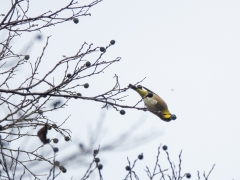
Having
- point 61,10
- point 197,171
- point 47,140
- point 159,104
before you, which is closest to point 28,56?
point 61,10

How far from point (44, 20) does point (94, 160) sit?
162cm

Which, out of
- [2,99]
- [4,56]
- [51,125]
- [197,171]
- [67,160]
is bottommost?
[67,160]

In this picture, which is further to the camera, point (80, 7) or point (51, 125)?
point (80, 7)

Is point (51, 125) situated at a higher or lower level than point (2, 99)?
lower

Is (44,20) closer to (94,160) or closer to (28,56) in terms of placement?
(28,56)

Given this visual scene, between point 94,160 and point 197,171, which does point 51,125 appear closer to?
point 94,160

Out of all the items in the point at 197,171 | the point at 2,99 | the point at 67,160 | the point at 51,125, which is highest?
the point at 2,99

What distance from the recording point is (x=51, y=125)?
16.7 ft

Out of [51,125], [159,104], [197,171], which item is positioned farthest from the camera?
[159,104]

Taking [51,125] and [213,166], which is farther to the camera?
[213,166]

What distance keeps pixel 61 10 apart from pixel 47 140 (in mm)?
1632

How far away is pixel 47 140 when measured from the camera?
459 cm

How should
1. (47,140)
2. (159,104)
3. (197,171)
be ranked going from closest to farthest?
1. (47,140)
2. (197,171)
3. (159,104)

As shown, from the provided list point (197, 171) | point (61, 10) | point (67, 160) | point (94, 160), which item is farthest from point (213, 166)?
point (67, 160)
